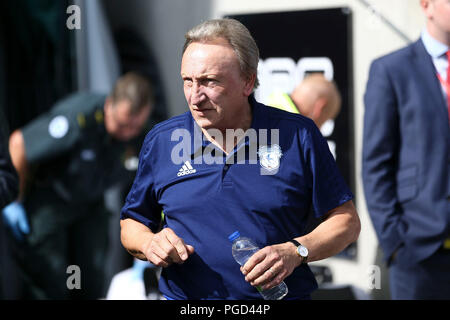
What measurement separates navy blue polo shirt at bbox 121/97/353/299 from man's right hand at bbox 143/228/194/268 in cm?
7

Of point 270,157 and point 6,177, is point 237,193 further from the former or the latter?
point 6,177

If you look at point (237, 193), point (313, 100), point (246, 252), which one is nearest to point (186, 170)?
point (237, 193)

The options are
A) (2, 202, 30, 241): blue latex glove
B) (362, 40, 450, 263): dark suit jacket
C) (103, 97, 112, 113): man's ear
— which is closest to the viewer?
(362, 40, 450, 263): dark suit jacket

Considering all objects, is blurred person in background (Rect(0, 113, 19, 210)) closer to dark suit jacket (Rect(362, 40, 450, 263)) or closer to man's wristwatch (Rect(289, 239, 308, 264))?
man's wristwatch (Rect(289, 239, 308, 264))

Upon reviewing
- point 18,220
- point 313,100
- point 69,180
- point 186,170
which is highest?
point 186,170

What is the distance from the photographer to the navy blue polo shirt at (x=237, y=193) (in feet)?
6.99

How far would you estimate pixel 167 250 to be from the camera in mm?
2066

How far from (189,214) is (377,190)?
1.35 meters

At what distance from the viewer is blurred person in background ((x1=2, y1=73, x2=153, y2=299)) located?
15.4 ft

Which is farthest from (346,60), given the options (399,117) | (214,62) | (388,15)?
(214,62)

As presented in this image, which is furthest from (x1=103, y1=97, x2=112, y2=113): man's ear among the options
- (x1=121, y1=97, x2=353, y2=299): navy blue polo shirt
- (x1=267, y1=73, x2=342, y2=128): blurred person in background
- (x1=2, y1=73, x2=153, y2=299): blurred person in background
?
(x1=121, y1=97, x2=353, y2=299): navy blue polo shirt

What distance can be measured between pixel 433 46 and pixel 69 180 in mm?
2522

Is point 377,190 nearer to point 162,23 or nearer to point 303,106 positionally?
point 303,106

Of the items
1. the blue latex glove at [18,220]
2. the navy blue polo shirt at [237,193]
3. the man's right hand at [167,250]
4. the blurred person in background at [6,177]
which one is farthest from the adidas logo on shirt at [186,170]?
the blue latex glove at [18,220]
